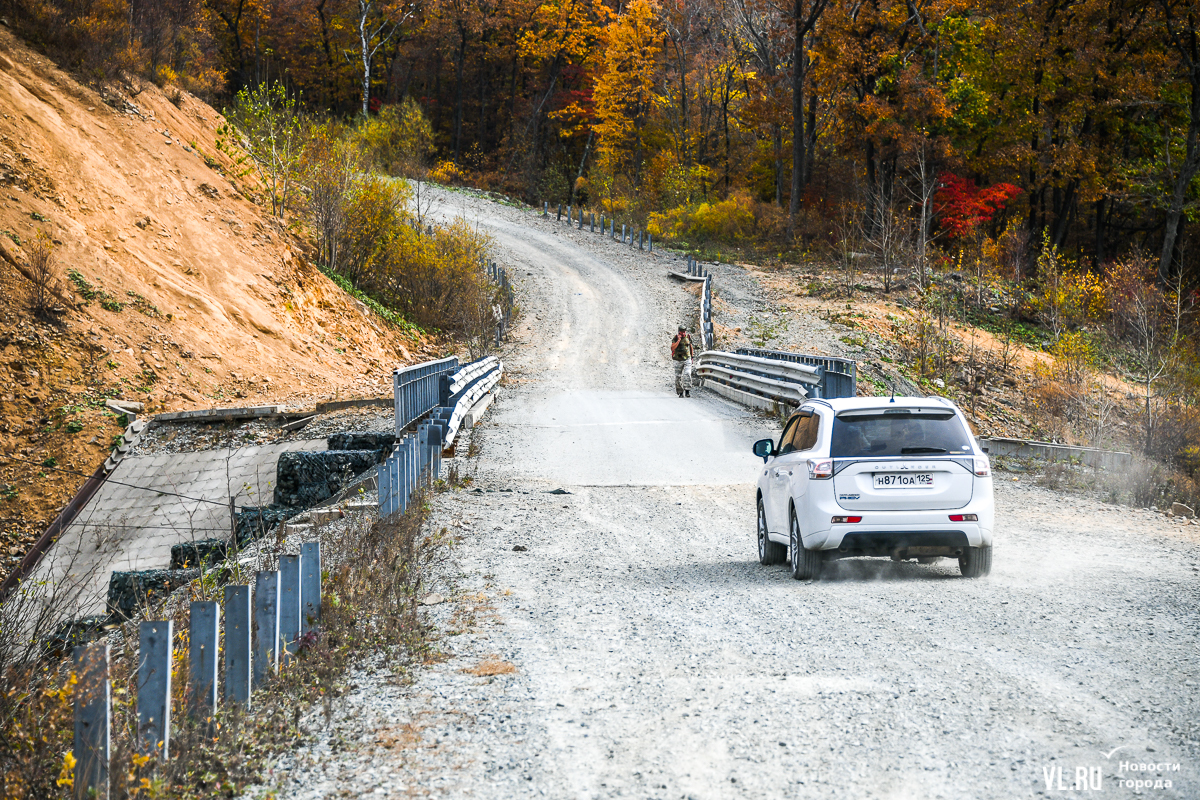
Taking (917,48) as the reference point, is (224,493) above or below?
below

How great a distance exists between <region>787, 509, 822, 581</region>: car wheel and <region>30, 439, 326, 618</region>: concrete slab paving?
7941 millimetres

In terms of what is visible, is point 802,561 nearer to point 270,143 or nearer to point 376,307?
point 376,307

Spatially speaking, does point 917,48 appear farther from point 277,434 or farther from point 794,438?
point 794,438

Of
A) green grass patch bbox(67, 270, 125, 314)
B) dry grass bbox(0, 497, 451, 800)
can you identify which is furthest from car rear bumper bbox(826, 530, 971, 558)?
green grass patch bbox(67, 270, 125, 314)

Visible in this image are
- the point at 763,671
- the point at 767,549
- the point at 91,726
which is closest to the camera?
the point at 91,726

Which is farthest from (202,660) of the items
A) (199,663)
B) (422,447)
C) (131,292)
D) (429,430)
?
(131,292)

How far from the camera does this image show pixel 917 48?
47.5 m

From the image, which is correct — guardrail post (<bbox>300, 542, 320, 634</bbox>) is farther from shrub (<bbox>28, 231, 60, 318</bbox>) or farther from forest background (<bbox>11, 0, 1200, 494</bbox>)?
forest background (<bbox>11, 0, 1200, 494</bbox>)

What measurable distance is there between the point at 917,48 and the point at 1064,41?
6.90 metres

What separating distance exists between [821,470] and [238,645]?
524cm

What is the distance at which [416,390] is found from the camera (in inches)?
704

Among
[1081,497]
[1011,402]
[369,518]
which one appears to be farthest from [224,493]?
[1011,402]

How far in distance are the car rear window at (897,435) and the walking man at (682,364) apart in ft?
59.0

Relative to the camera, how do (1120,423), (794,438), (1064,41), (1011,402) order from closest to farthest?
(794,438) < (1120,423) < (1011,402) < (1064,41)
